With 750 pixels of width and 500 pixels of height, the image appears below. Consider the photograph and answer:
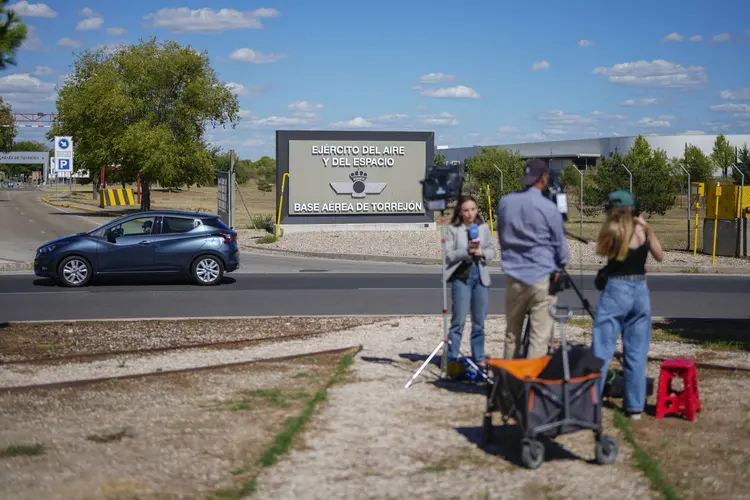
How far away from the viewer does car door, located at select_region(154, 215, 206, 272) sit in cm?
1795

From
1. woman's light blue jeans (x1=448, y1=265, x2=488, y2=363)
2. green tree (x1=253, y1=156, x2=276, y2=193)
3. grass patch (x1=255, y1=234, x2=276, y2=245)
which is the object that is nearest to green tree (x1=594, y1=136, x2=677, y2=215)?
grass patch (x1=255, y1=234, x2=276, y2=245)

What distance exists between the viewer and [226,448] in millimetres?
6328

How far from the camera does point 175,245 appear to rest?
18.0m

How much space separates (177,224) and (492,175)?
27.8 metres

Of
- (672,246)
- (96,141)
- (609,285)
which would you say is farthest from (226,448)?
(96,141)

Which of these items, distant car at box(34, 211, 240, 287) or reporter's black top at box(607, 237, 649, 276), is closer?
reporter's black top at box(607, 237, 649, 276)

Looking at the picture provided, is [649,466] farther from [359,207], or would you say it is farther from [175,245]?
[359,207]

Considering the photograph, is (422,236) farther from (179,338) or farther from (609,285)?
(609,285)

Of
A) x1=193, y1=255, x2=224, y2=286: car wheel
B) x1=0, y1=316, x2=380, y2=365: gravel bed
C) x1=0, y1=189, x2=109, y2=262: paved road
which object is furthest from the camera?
x1=0, y1=189, x2=109, y2=262: paved road

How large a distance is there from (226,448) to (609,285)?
10.2 feet

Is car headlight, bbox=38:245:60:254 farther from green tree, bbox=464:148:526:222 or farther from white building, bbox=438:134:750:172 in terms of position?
white building, bbox=438:134:750:172

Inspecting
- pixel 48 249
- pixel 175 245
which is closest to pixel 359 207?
pixel 175 245

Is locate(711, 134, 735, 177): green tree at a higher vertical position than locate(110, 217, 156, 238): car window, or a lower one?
higher

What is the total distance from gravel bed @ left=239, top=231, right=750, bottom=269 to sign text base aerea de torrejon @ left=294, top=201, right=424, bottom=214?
3.52 ft
